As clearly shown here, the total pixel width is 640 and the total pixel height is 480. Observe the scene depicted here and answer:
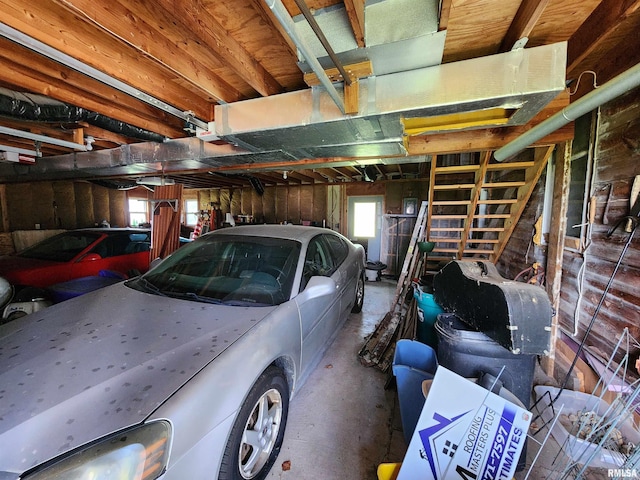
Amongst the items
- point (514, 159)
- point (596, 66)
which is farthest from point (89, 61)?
point (514, 159)

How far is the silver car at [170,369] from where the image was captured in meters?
0.81

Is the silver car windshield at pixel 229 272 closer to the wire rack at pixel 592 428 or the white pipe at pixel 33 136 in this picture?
the wire rack at pixel 592 428

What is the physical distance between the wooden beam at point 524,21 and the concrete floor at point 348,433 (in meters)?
2.11

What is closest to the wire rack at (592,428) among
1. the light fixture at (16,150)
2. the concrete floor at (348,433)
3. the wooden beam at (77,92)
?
the concrete floor at (348,433)

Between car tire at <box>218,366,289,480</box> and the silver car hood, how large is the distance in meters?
0.34

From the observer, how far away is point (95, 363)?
106 cm

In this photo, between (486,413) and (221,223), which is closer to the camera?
(486,413)

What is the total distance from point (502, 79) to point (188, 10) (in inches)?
69.6

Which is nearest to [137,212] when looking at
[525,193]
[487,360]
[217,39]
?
[217,39]

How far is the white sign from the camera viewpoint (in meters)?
1.11

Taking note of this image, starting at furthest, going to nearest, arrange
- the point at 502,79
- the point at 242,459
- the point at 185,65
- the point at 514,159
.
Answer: the point at 514,159
the point at 185,65
the point at 502,79
the point at 242,459

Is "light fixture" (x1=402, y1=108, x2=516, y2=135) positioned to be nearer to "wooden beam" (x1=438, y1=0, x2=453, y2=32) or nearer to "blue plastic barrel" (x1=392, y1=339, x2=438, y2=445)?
"wooden beam" (x1=438, y1=0, x2=453, y2=32)

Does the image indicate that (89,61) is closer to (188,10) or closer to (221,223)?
(188,10)

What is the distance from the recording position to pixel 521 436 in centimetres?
111
